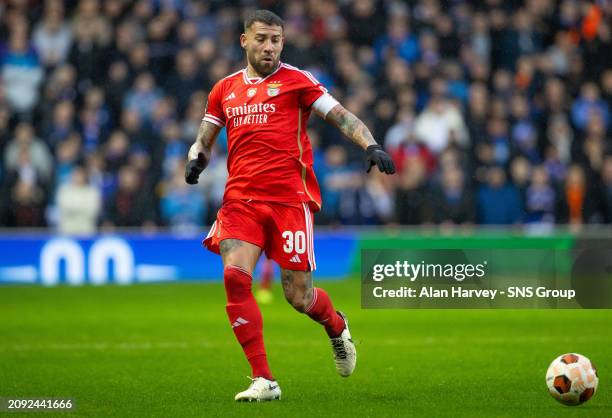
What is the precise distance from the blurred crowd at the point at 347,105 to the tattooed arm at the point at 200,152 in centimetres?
1103

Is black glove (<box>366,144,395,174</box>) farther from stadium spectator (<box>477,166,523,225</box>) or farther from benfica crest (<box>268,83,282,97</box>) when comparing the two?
stadium spectator (<box>477,166,523,225</box>)

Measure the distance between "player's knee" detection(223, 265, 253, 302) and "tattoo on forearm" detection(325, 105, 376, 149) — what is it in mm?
1105

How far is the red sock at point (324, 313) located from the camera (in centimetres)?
841

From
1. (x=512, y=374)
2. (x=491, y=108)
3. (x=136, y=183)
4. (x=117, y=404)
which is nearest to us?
(x=117, y=404)

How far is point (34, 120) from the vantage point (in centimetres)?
2086

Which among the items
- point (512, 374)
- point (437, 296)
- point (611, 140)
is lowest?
point (512, 374)

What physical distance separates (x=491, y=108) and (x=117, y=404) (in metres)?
14.2

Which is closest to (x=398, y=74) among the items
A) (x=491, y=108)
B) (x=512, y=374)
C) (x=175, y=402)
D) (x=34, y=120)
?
(x=491, y=108)

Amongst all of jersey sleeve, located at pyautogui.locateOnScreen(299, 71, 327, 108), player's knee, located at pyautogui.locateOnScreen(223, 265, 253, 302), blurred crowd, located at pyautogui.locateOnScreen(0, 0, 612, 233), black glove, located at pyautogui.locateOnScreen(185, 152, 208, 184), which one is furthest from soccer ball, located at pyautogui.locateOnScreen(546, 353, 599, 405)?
blurred crowd, located at pyautogui.locateOnScreen(0, 0, 612, 233)

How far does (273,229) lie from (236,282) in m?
0.49

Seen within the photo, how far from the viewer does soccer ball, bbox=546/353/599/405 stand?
25.0ft

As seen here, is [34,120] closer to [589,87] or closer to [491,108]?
[491,108]

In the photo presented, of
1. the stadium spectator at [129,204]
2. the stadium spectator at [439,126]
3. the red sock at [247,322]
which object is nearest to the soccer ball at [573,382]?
the red sock at [247,322]

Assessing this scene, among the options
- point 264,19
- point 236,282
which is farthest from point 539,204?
point 236,282
